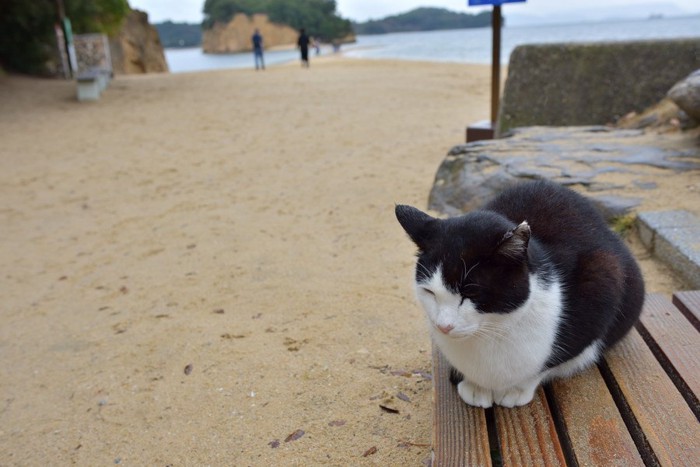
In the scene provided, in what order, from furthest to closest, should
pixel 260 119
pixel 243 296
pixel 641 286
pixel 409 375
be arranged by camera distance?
pixel 260 119, pixel 243 296, pixel 409 375, pixel 641 286

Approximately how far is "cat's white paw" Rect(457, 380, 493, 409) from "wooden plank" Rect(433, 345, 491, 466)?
2cm

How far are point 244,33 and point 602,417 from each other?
257 feet

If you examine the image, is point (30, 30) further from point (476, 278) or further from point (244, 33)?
point (244, 33)

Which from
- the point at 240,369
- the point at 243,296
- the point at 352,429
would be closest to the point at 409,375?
the point at 352,429

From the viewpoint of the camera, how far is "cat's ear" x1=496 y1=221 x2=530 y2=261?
4.34 feet

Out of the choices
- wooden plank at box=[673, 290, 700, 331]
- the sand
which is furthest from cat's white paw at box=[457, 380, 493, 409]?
wooden plank at box=[673, 290, 700, 331]

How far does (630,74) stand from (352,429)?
17.3 feet

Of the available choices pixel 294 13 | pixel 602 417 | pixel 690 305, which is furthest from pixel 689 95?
pixel 294 13

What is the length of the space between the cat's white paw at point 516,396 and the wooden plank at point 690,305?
0.75 metres

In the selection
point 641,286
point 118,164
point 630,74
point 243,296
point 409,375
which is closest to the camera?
point 641,286

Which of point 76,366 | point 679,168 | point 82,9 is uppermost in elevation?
point 82,9

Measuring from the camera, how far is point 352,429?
6.94ft

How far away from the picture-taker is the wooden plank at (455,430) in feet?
4.75

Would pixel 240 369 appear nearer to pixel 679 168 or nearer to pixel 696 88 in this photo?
pixel 679 168
